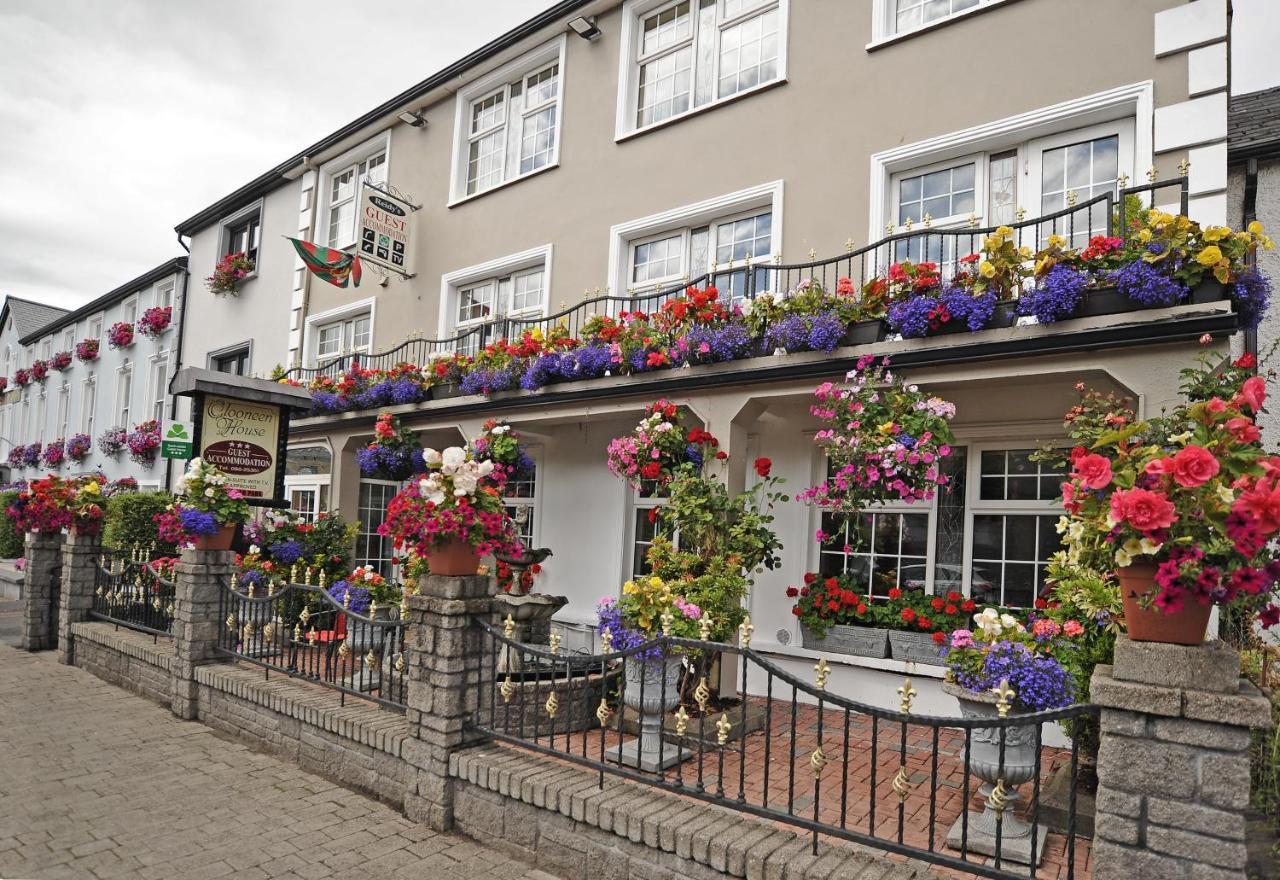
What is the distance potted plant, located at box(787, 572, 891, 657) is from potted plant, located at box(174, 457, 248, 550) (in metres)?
5.79

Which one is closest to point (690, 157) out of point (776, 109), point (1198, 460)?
point (776, 109)

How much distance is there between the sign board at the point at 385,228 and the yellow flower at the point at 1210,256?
1073cm

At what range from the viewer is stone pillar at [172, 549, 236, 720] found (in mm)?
7359

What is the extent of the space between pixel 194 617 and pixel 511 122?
27.0 ft

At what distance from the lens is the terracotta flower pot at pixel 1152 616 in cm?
272

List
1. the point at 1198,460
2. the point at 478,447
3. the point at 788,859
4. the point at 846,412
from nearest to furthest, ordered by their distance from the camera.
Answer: the point at 1198,460 → the point at 788,859 → the point at 846,412 → the point at 478,447

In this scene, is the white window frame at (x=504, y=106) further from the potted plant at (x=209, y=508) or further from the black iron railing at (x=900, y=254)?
the potted plant at (x=209, y=508)

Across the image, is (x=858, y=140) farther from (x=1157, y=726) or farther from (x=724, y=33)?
(x=1157, y=726)

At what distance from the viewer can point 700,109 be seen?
29.6 feet

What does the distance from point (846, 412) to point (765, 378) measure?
3.05 ft

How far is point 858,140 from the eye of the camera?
7723mm

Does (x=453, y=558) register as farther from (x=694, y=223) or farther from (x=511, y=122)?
(x=511, y=122)

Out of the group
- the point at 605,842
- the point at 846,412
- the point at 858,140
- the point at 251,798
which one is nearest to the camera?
the point at 605,842

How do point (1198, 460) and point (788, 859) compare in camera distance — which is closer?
point (1198, 460)
